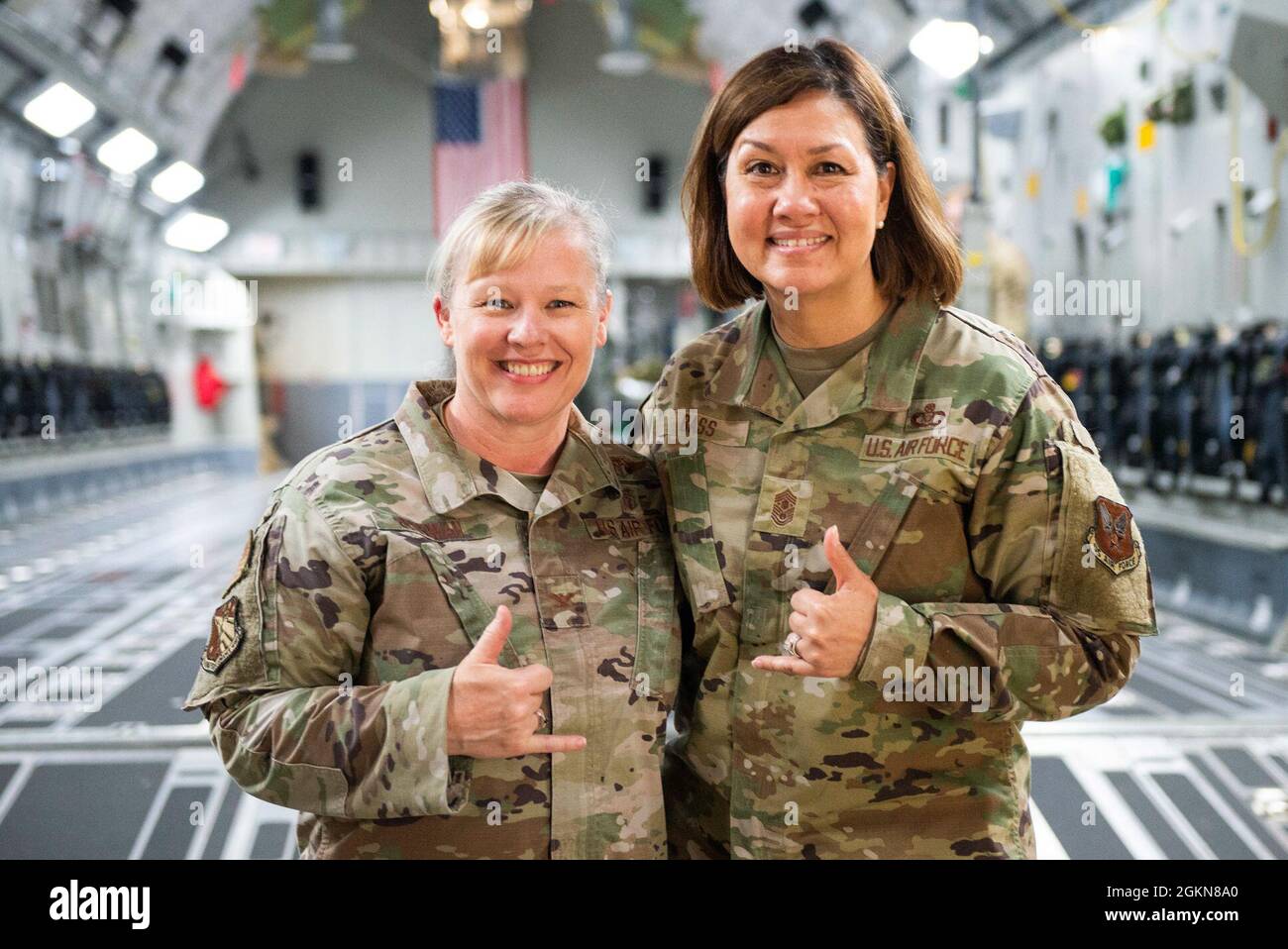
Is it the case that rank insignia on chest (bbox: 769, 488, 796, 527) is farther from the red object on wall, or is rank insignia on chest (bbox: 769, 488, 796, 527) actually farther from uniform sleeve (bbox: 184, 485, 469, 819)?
the red object on wall

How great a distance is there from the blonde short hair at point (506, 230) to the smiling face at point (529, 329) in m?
0.01

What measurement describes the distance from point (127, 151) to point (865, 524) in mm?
6066

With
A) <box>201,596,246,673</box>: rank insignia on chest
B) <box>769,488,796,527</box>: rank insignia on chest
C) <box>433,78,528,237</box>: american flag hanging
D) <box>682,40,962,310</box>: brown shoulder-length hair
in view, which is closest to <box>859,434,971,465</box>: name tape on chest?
<box>769,488,796,527</box>: rank insignia on chest

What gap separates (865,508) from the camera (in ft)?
4.59

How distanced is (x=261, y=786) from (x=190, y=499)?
682cm

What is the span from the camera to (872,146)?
4.48 ft

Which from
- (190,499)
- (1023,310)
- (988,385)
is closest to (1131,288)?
(1023,310)

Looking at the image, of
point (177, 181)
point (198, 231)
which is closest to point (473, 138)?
point (198, 231)

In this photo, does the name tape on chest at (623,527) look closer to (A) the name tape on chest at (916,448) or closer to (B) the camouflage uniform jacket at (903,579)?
(B) the camouflage uniform jacket at (903,579)

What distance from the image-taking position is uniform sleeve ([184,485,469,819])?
122 centimetres

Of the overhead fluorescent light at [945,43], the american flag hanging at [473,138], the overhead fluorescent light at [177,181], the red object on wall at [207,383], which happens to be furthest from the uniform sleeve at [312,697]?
the red object on wall at [207,383]

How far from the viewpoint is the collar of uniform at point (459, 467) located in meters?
1.36

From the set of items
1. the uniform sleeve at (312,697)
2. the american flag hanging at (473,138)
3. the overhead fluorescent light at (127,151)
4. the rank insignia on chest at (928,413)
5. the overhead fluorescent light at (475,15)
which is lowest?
the uniform sleeve at (312,697)
